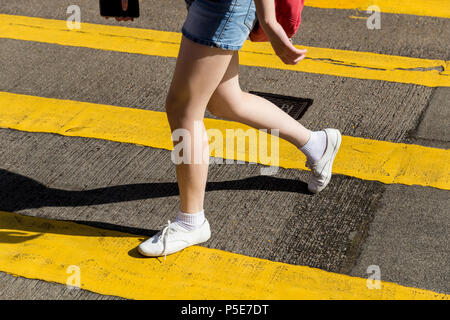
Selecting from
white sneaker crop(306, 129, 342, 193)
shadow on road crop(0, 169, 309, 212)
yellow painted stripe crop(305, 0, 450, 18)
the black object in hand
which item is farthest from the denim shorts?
yellow painted stripe crop(305, 0, 450, 18)

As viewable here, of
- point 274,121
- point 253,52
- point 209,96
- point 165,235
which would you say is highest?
point 209,96

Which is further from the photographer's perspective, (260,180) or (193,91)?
(260,180)

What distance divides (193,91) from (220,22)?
0.33 meters

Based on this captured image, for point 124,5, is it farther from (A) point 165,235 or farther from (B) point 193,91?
(A) point 165,235

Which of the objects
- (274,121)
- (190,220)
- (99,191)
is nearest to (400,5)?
(274,121)

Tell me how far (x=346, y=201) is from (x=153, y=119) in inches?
55.9

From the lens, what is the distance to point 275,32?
9.36ft

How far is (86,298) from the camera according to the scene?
3098 millimetres

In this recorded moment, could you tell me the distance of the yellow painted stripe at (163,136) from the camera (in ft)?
12.8

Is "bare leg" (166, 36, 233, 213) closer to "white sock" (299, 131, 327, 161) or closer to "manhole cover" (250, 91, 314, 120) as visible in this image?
"white sock" (299, 131, 327, 161)

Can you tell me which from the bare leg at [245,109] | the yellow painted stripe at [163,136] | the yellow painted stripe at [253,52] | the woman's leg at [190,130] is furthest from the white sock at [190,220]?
the yellow painted stripe at [253,52]

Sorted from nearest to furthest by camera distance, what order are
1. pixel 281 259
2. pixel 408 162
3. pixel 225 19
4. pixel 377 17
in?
pixel 225 19
pixel 281 259
pixel 408 162
pixel 377 17
